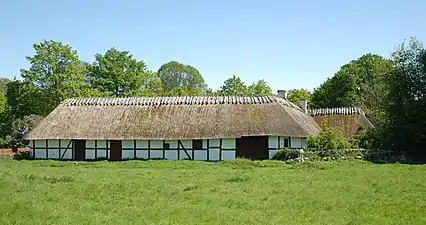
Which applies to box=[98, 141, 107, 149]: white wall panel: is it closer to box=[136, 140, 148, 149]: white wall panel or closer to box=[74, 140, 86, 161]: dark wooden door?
box=[74, 140, 86, 161]: dark wooden door

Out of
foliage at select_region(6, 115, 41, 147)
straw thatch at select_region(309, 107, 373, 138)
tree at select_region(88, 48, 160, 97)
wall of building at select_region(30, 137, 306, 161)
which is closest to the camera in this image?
wall of building at select_region(30, 137, 306, 161)

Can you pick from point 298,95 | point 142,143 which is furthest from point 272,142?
point 298,95

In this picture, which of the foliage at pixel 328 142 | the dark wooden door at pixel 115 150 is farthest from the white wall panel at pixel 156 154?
the foliage at pixel 328 142

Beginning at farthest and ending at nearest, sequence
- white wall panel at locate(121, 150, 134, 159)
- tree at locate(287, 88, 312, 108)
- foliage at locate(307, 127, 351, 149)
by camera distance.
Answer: tree at locate(287, 88, 312, 108) → white wall panel at locate(121, 150, 134, 159) → foliage at locate(307, 127, 351, 149)

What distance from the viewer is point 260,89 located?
6831 cm

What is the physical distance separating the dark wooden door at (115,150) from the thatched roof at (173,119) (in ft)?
3.10

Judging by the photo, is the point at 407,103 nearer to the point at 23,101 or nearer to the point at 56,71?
the point at 56,71

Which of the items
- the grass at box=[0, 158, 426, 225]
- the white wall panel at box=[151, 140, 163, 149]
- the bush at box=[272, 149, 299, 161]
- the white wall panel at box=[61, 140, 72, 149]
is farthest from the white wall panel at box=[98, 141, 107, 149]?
the grass at box=[0, 158, 426, 225]

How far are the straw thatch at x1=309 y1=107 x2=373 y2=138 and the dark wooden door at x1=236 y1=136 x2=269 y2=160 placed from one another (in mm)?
10508

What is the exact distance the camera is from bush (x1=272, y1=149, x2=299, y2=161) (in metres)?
32.0

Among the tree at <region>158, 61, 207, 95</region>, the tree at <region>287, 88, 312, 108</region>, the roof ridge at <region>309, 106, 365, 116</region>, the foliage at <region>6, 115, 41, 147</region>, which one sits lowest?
the foliage at <region>6, 115, 41, 147</region>

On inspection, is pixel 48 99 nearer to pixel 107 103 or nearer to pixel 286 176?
pixel 107 103

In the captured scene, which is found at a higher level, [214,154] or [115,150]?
[115,150]

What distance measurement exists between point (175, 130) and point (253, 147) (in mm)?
5524
